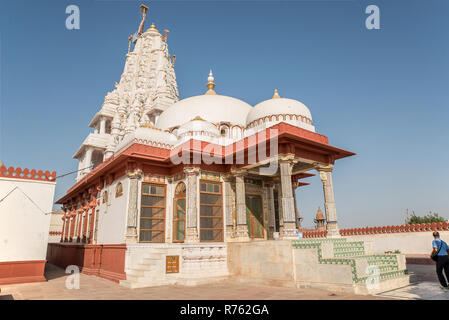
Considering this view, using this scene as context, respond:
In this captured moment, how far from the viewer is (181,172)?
41.4 ft

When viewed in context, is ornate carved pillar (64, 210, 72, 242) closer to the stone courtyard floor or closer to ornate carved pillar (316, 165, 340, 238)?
the stone courtyard floor

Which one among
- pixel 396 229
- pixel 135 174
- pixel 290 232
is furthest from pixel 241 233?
pixel 396 229

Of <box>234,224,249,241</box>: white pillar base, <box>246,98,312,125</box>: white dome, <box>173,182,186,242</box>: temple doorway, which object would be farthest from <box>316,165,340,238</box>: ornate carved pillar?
<box>173,182,186,242</box>: temple doorway

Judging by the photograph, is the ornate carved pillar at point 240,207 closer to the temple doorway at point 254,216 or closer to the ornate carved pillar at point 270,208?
the temple doorway at point 254,216

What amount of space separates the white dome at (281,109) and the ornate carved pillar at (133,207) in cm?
606

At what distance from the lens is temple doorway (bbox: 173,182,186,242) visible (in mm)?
12375

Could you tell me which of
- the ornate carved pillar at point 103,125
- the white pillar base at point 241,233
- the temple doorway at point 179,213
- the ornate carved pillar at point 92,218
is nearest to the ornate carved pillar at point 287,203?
the white pillar base at point 241,233

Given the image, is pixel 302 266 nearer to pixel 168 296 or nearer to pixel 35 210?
pixel 168 296

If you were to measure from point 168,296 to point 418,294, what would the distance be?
20.3 feet

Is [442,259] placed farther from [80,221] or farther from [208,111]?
[80,221]

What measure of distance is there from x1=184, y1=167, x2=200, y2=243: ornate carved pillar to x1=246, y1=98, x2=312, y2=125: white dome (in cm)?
428

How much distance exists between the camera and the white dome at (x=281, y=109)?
43.4ft
